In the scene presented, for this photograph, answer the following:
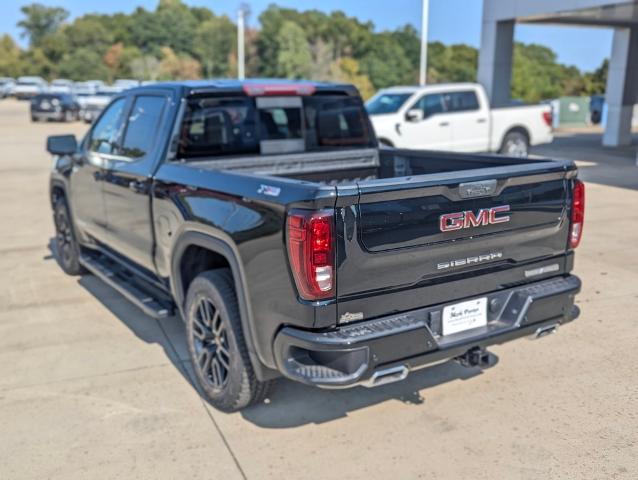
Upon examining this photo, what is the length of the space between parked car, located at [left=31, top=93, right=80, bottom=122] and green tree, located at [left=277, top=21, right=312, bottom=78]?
4760cm

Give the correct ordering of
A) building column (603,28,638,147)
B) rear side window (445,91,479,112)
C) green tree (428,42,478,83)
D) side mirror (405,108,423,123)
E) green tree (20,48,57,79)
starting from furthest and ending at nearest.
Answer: green tree (20,48,57,79), green tree (428,42,478,83), building column (603,28,638,147), rear side window (445,91,479,112), side mirror (405,108,423,123)

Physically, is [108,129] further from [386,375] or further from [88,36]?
[88,36]

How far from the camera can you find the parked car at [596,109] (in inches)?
1150

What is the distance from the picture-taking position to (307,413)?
4031 millimetres

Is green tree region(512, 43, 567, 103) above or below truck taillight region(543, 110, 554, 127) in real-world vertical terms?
above

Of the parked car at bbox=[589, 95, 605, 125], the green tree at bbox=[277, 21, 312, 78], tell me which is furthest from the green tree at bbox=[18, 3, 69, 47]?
the parked car at bbox=[589, 95, 605, 125]

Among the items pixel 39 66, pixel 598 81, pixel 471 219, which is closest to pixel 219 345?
pixel 471 219

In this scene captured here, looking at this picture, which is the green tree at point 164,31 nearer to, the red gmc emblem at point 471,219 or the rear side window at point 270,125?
the rear side window at point 270,125

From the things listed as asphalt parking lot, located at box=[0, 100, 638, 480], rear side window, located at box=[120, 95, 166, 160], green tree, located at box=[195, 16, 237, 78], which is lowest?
asphalt parking lot, located at box=[0, 100, 638, 480]


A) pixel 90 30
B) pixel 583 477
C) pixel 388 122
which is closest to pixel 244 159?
pixel 583 477

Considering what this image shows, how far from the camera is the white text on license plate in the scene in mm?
3529

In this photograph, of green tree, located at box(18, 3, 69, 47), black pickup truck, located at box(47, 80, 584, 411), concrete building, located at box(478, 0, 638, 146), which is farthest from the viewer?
green tree, located at box(18, 3, 69, 47)

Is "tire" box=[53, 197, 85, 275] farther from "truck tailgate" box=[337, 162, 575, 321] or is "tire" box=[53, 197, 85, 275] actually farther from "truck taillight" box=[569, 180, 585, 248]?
"truck taillight" box=[569, 180, 585, 248]

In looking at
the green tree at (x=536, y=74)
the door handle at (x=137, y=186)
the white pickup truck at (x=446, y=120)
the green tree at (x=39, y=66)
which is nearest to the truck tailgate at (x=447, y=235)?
the door handle at (x=137, y=186)
